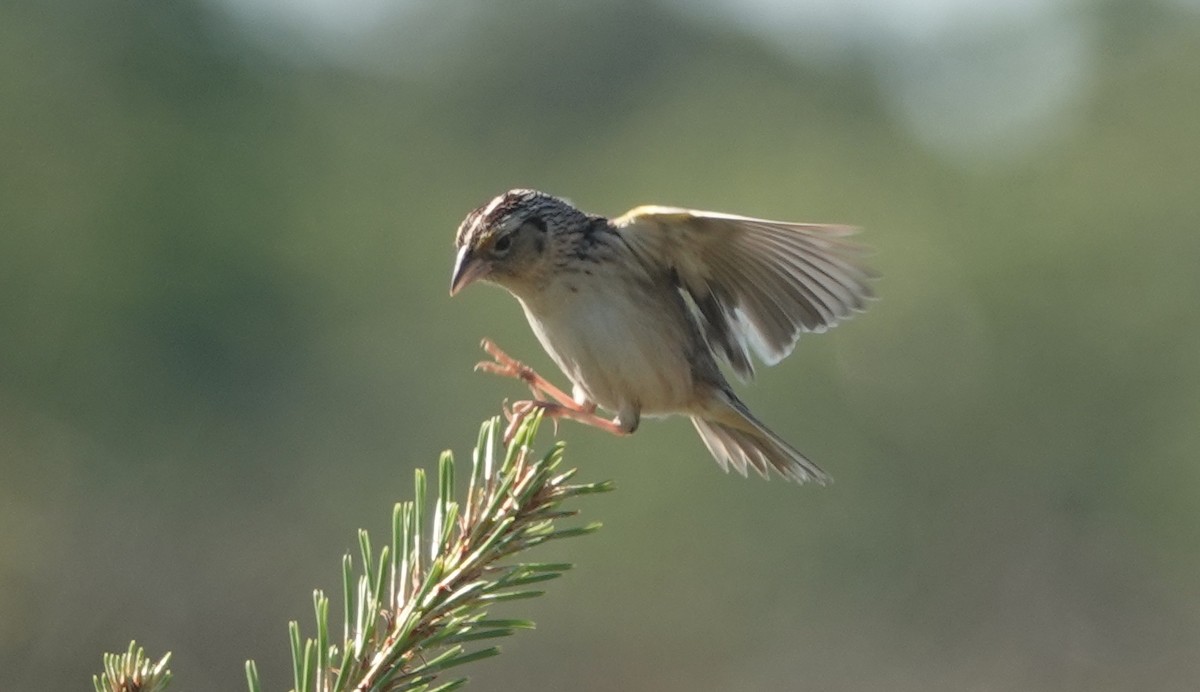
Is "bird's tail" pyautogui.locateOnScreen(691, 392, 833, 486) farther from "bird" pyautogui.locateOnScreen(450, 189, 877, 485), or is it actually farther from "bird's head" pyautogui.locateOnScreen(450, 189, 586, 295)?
"bird's head" pyautogui.locateOnScreen(450, 189, 586, 295)

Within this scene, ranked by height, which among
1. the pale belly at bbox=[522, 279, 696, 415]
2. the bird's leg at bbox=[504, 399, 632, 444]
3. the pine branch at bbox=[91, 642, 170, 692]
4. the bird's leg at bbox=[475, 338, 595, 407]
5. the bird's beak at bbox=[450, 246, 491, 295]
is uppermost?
the bird's beak at bbox=[450, 246, 491, 295]

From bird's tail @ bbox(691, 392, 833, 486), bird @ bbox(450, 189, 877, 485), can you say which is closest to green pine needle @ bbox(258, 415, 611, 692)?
bird @ bbox(450, 189, 877, 485)

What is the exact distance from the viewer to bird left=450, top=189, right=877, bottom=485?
5.05m

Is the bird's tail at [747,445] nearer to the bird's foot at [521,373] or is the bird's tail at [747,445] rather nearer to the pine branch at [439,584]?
the bird's foot at [521,373]

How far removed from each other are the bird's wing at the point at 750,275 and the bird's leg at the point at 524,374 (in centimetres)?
64

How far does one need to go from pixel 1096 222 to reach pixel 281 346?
547 inches

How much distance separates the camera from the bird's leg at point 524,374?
4.51m

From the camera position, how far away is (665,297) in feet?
18.3

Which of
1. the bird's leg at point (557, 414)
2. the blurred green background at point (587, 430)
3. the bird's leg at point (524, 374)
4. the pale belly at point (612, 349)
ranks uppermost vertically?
the blurred green background at point (587, 430)

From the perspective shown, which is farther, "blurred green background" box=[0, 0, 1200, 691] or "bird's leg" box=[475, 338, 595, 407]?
"blurred green background" box=[0, 0, 1200, 691]

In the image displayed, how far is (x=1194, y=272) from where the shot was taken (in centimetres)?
2831

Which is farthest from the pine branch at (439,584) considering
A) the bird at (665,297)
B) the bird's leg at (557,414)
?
the bird at (665,297)

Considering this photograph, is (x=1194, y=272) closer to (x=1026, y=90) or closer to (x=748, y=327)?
(x=1026, y=90)

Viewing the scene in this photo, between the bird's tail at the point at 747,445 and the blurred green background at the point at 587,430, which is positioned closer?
the bird's tail at the point at 747,445
